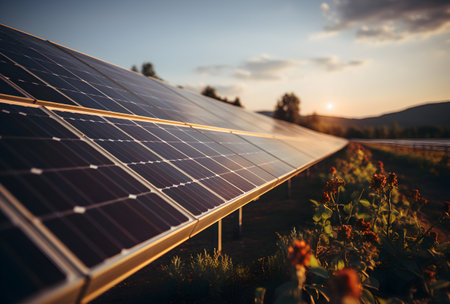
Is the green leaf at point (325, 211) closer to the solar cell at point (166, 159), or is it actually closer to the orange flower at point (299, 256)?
the solar cell at point (166, 159)

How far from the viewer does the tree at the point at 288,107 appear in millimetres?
118812

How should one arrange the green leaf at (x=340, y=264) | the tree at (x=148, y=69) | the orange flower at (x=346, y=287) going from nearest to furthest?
the orange flower at (x=346, y=287)
the green leaf at (x=340, y=264)
the tree at (x=148, y=69)

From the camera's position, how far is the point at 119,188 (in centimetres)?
386

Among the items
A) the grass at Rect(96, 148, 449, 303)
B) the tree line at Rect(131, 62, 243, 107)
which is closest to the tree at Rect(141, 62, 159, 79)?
the tree line at Rect(131, 62, 243, 107)

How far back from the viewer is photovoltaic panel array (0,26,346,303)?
2.26 m

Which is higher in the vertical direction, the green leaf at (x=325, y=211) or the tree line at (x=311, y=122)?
the tree line at (x=311, y=122)

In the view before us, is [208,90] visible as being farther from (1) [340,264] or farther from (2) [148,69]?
(1) [340,264]

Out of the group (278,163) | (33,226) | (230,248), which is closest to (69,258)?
(33,226)

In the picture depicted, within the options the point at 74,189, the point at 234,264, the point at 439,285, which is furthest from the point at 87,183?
the point at 234,264

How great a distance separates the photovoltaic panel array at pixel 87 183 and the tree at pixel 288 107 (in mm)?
115832

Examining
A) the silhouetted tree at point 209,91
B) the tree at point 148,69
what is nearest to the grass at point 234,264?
the silhouetted tree at point 209,91

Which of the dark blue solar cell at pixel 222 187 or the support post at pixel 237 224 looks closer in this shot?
the dark blue solar cell at pixel 222 187

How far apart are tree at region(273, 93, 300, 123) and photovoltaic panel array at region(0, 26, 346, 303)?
115832 millimetres

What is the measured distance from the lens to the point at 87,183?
3555mm
